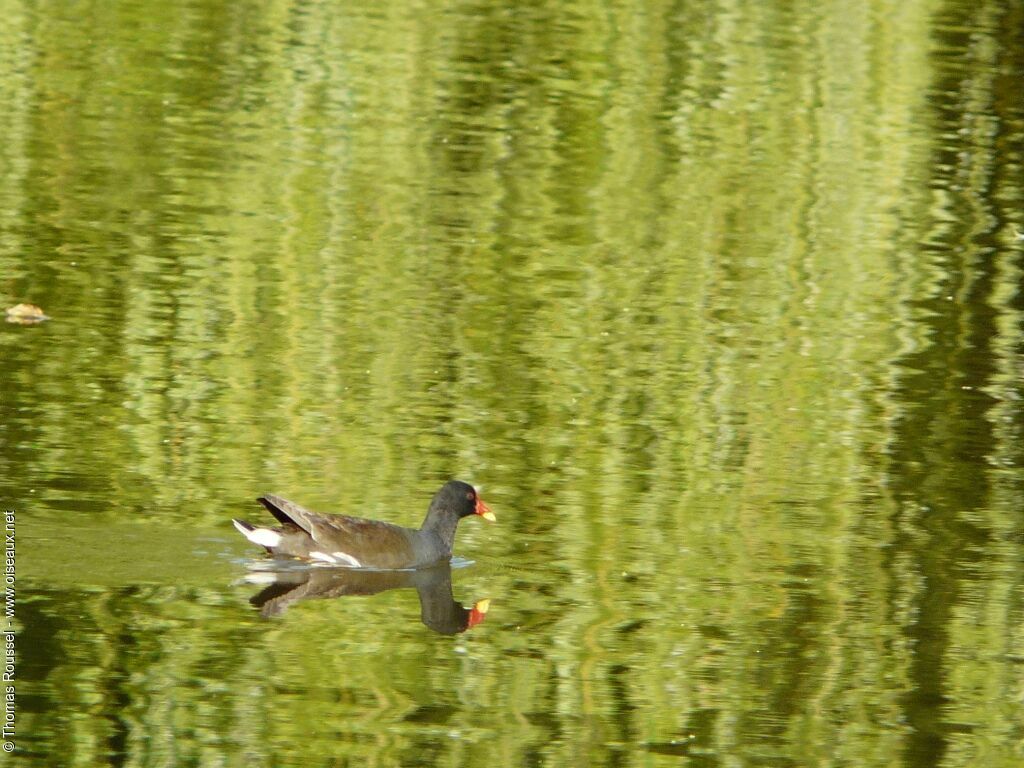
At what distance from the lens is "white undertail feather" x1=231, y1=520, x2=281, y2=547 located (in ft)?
29.9

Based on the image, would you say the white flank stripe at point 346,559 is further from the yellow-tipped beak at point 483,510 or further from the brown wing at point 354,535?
the yellow-tipped beak at point 483,510

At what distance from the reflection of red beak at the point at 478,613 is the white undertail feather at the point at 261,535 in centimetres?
91

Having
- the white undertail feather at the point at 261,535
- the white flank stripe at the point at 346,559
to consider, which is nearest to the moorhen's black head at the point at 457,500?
the white flank stripe at the point at 346,559

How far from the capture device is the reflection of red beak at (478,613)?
8852mm

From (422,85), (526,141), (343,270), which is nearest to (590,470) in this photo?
(343,270)

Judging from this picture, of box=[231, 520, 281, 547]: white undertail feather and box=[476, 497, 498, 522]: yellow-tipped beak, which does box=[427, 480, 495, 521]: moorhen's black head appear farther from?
box=[231, 520, 281, 547]: white undertail feather

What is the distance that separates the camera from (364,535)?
926 cm

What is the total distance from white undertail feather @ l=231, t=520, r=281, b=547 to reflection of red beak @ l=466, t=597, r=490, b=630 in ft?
2.98

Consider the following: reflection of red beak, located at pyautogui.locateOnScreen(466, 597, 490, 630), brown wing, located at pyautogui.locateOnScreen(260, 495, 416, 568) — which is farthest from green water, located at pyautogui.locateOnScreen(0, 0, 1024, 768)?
brown wing, located at pyautogui.locateOnScreen(260, 495, 416, 568)

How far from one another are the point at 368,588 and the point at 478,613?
61 centimetres

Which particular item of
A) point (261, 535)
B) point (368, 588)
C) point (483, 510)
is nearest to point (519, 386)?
point (483, 510)

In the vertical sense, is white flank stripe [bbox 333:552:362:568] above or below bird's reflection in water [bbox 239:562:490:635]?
above

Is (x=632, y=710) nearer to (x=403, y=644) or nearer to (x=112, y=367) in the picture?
(x=403, y=644)

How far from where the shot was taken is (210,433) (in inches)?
434
